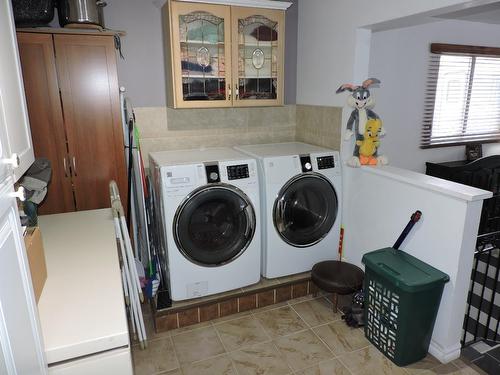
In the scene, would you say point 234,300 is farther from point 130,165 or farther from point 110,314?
point 110,314

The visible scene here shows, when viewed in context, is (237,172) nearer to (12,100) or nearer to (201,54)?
(201,54)

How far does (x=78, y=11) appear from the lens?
7.59 ft

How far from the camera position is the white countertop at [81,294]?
119cm

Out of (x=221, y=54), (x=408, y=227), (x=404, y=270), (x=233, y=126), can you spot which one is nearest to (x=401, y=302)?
(x=404, y=270)

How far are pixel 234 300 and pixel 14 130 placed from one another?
1925mm

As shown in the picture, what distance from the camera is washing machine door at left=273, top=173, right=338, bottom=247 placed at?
8.80 feet

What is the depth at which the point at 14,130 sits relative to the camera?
1.15 m

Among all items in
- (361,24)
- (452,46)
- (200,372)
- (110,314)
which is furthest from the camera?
(452,46)

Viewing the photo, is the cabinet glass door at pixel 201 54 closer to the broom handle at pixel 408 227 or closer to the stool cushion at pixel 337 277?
the stool cushion at pixel 337 277

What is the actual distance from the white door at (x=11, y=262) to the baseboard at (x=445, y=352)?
7.01 ft

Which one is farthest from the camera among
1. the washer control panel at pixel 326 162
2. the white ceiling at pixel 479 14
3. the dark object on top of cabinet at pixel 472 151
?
the dark object on top of cabinet at pixel 472 151

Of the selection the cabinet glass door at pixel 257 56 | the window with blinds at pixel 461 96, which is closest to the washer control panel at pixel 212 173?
the cabinet glass door at pixel 257 56

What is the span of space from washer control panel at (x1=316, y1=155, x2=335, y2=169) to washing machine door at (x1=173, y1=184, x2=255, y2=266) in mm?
651

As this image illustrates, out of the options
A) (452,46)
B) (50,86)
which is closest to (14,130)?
(50,86)
